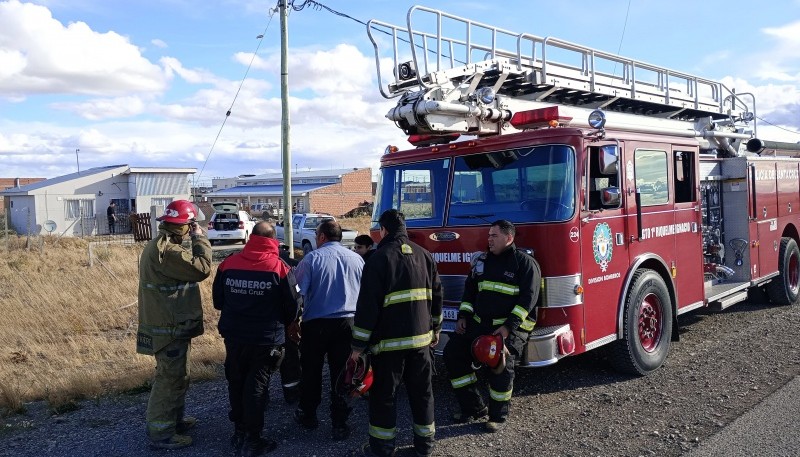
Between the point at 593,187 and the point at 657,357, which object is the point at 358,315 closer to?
the point at 593,187

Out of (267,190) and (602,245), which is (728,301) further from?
(267,190)

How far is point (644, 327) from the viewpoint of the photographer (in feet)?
20.9

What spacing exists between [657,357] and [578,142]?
2.38m

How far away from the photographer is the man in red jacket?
4656 millimetres

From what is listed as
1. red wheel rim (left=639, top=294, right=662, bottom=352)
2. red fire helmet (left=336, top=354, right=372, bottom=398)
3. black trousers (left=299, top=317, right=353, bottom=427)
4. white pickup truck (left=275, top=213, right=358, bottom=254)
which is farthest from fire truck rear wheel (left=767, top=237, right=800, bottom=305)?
white pickup truck (left=275, top=213, right=358, bottom=254)

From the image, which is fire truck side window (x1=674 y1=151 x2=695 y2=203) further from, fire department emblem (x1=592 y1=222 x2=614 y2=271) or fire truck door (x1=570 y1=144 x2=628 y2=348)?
fire department emblem (x1=592 y1=222 x2=614 y2=271)

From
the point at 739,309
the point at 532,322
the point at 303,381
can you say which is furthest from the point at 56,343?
the point at 739,309

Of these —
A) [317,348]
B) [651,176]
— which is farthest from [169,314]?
[651,176]

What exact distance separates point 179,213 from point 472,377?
8.67 ft

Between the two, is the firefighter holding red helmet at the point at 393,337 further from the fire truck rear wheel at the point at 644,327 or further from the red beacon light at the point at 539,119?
the fire truck rear wheel at the point at 644,327

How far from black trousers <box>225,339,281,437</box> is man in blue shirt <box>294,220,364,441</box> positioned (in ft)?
1.26

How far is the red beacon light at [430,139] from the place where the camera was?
6397 mm

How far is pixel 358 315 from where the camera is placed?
448cm

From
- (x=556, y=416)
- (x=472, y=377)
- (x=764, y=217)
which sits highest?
(x=764, y=217)
